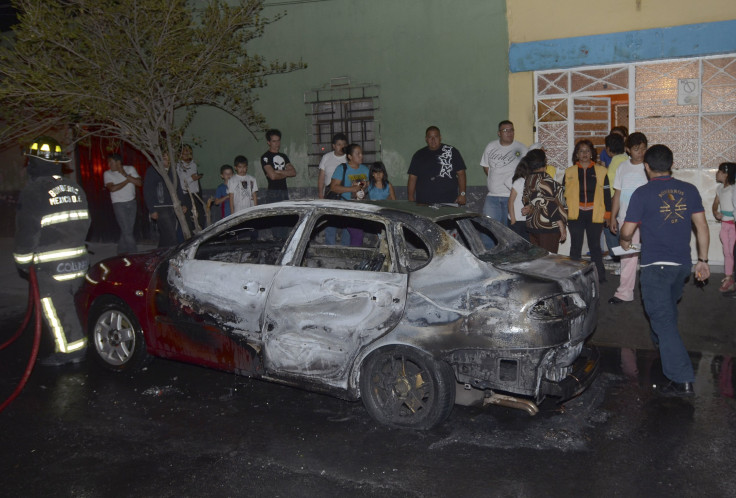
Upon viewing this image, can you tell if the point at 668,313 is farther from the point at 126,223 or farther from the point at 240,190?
the point at 126,223

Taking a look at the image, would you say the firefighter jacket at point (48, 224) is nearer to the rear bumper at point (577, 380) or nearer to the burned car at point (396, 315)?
the burned car at point (396, 315)

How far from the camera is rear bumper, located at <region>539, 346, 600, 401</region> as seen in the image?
443cm

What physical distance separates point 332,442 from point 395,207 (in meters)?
1.75

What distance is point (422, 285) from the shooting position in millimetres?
4586

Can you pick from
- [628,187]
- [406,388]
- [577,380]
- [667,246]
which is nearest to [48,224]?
[406,388]

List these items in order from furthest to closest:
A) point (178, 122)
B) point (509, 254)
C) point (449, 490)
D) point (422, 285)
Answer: point (178, 122) → point (509, 254) → point (422, 285) → point (449, 490)

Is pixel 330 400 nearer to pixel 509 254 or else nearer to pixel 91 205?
pixel 509 254

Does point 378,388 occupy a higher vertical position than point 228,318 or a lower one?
lower

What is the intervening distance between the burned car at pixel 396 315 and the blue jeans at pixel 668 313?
0.59 m

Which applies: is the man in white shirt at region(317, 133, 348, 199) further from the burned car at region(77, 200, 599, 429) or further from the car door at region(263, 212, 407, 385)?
the car door at region(263, 212, 407, 385)

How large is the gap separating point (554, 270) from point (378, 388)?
147 centimetres

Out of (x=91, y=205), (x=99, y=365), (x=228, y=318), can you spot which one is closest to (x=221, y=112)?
(x=91, y=205)

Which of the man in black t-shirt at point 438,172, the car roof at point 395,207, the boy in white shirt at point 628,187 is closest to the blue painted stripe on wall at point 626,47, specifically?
the man in black t-shirt at point 438,172

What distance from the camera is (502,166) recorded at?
9.28 meters
